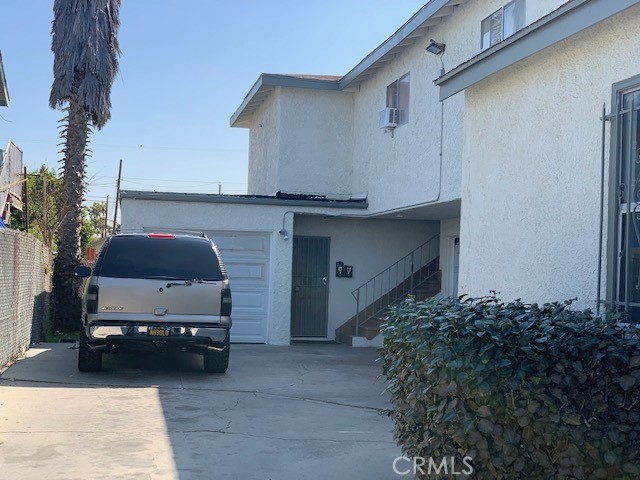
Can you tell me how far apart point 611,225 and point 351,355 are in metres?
10.0

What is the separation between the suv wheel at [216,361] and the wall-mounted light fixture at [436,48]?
5951 mm

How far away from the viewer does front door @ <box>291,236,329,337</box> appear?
18172 mm

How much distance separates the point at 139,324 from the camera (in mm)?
10617

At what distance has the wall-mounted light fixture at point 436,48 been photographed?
42.9 ft

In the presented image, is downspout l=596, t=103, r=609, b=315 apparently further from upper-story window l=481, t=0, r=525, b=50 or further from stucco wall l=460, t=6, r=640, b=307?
upper-story window l=481, t=0, r=525, b=50

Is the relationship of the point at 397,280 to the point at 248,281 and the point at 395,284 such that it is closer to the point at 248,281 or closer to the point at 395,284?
the point at 395,284

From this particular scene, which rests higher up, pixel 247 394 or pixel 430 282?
pixel 430 282

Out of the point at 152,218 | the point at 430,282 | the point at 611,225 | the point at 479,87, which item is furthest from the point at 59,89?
the point at 611,225

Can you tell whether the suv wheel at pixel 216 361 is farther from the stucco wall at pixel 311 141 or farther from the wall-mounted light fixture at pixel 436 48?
the stucco wall at pixel 311 141

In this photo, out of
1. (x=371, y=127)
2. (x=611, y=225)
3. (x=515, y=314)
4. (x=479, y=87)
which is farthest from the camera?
(x=371, y=127)

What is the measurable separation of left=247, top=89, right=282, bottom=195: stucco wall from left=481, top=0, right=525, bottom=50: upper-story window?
712cm

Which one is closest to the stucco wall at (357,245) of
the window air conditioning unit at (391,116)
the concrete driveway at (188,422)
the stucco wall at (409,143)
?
the stucco wall at (409,143)

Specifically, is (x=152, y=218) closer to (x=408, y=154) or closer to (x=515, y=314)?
(x=408, y=154)

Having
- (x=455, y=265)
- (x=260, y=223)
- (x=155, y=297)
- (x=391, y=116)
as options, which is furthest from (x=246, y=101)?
(x=155, y=297)
